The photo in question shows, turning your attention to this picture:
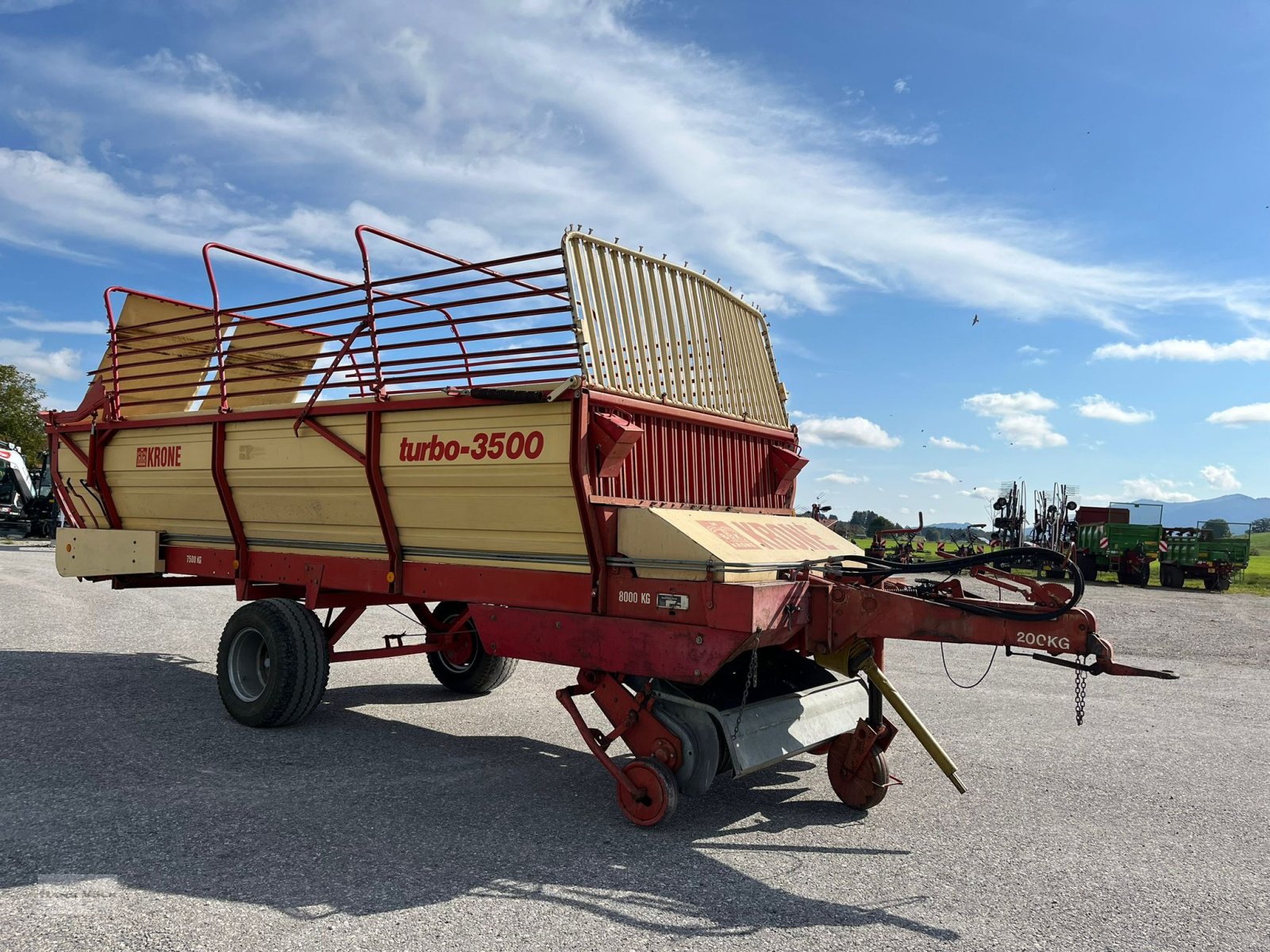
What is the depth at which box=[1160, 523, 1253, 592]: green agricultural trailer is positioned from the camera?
22.8 metres

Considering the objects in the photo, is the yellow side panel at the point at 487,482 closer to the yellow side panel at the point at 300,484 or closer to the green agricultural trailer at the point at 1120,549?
the yellow side panel at the point at 300,484

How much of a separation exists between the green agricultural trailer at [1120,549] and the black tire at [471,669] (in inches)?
799

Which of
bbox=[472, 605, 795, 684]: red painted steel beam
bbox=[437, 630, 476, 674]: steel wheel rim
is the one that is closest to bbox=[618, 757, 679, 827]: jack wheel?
bbox=[472, 605, 795, 684]: red painted steel beam

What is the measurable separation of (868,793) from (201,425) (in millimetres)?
5149

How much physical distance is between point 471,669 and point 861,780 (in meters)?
3.66

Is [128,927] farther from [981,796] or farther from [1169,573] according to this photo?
[1169,573]

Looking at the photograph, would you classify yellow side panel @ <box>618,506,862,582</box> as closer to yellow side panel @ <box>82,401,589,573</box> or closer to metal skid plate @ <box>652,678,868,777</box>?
yellow side panel @ <box>82,401,589,573</box>

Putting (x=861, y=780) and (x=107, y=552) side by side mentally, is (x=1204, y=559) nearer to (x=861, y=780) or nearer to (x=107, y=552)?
(x=861, y=780)

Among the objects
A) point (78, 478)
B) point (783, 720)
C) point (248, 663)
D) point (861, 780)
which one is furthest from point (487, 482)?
point (78, 478)

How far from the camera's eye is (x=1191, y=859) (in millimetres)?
4367

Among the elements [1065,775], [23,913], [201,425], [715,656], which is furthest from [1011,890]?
[201,425]

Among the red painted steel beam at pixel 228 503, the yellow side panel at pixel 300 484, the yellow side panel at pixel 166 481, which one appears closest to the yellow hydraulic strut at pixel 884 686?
the yellow side panel at pixel 300 484

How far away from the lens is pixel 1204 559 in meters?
23.0

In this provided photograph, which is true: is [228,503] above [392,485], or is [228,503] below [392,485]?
below
